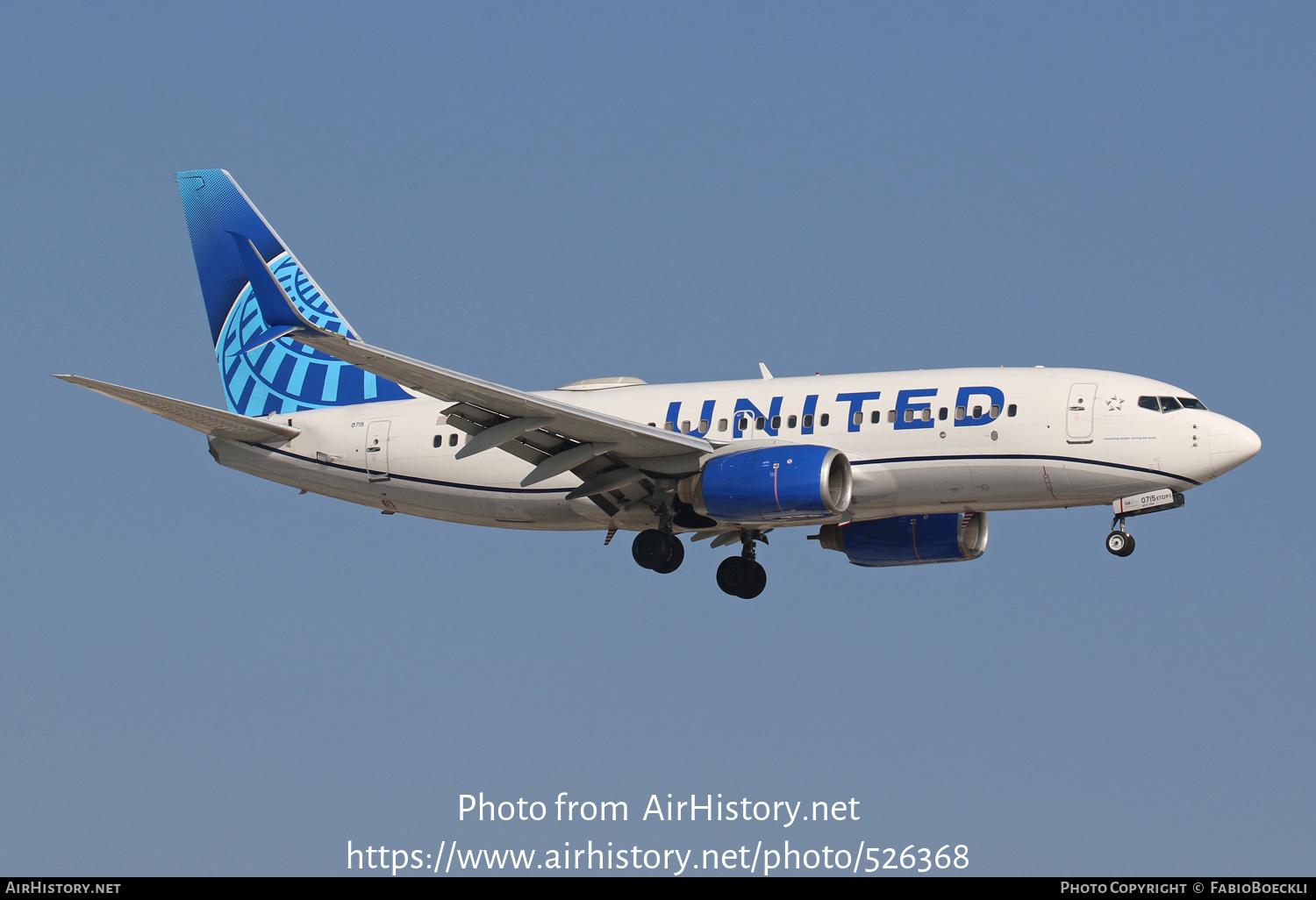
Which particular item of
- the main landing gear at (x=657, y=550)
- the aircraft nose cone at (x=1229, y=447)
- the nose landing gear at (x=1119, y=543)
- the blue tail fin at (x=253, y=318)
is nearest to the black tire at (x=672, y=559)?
the main landing gear at (x=657, y=550)

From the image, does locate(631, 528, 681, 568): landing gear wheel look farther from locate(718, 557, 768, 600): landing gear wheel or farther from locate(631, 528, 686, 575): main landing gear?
locate(718, 557, 768, 600): landing gear wheel

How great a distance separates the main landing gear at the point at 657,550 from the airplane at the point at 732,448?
4cm

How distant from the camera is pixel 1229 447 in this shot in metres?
33.1

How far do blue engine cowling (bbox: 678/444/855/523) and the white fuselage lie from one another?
3.19 feet

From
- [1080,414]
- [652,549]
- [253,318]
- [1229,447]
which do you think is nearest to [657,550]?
[652,549]

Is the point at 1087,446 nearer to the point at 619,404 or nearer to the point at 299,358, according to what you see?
the point at 619,404

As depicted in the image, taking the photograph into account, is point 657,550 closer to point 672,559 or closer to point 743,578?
point 672,559

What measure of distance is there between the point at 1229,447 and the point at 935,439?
19.9 ft

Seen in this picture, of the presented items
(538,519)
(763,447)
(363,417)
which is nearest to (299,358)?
(363,417)

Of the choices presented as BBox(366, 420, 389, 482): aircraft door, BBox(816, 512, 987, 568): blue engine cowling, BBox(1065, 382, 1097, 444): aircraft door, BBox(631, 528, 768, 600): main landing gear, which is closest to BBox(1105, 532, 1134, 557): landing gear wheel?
BBox(1065, 382, 1097, 444): aircraft door

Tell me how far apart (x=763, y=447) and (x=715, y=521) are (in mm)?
2313

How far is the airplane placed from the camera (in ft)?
109

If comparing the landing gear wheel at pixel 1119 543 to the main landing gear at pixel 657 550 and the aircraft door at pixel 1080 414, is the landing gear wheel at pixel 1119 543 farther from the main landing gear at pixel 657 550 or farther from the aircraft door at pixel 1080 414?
the main landing gear at pixel 657 550

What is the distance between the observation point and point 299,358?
138 ft
